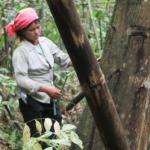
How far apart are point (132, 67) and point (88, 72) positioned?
86 cm

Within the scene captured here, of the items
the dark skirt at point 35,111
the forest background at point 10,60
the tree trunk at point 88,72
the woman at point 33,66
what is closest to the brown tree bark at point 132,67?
the tree trunk at point 88,72

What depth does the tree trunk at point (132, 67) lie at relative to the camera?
2217 mm

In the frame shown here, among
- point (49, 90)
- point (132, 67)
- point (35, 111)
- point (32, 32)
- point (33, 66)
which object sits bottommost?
point (35, 111)

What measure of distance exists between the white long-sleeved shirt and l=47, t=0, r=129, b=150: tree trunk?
88.1 inches

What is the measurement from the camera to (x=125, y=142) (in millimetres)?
1646

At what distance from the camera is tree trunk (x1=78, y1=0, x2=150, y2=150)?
2217mm

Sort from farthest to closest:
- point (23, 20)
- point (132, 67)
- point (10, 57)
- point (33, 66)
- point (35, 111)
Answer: point (10, 57) → point (35, 111) → point (33, 66) → point (23, 20) → point (132, 67)

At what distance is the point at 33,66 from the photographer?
12.8 feet

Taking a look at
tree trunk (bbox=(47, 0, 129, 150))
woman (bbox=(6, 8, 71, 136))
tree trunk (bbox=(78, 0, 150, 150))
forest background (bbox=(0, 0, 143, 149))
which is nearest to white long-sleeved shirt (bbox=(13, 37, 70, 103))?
woman (bbox=(6, 8, 71, 136))

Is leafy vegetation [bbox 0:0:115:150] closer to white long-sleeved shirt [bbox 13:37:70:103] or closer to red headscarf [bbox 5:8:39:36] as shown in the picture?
white long-sleeved shirt [bbox 13:37:70:103]

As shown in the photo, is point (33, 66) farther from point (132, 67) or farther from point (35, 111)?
point (132, 67)

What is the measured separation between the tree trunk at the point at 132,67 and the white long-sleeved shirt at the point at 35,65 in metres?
1.54

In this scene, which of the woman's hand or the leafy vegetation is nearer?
the woman's hand

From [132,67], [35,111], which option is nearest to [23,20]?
[35,111]
